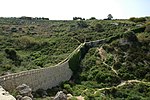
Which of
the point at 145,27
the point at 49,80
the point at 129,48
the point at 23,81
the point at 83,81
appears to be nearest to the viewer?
the point at 23,81

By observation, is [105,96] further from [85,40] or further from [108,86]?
[85,40]

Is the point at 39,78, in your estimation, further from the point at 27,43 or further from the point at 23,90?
the point at 27,43

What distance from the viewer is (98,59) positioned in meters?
56.8

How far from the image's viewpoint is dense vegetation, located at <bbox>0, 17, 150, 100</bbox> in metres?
45.0

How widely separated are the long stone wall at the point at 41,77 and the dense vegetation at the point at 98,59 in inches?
54.1

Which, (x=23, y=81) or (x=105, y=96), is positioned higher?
(x=23, y=81)

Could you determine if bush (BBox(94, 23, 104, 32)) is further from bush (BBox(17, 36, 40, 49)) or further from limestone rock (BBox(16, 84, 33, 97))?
limestone rock (BBox(16, 84, 33, 97))

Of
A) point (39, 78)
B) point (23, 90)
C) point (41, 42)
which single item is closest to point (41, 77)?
point (39, 78)

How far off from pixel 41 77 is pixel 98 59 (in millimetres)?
19070

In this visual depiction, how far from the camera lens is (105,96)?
42688 mm

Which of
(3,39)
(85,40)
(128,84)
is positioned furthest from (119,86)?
(3,39)

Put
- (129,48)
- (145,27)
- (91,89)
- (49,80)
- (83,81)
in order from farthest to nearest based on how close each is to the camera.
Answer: (145,27)
(129,48)
(83,81)
(91,89)
(49,80)

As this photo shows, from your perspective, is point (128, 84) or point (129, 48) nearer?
point (128, 84)

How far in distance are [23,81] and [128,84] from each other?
17.9 meters
